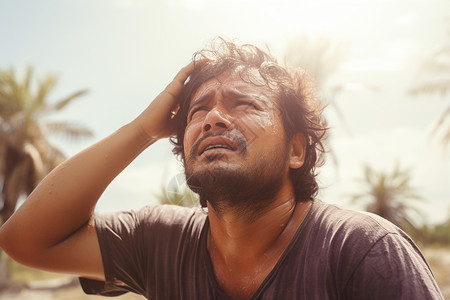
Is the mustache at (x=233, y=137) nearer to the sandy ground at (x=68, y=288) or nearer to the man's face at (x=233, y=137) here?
the man's face at (x=233, y=137)

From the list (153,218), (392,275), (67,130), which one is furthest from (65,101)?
(392,275)

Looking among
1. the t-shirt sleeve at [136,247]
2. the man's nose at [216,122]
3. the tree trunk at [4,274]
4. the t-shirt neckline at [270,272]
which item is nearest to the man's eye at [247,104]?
the man's nose at [216,122]

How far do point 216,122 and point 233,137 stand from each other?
0.16 m

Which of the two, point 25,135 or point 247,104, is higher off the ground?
point 247,104

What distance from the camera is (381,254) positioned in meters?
1.76

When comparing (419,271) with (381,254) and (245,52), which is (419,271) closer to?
(381,254)

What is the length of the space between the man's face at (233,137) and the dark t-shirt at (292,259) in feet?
1.20

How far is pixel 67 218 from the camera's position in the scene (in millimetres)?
2586

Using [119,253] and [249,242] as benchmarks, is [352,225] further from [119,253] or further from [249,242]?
[119,253]

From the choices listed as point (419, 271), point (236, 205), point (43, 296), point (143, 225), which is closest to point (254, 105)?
point (236, 205)

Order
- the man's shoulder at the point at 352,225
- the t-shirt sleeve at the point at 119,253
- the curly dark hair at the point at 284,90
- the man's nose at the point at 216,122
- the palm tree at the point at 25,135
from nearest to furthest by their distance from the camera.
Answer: the man's shoulder at the point at 352,225 → the man's nose at the point at 216,122 → the t-shirt sleeve at the point at 119,253 → the curly dark hair at the point at 284,90 → the palm tree at the point at 25,135

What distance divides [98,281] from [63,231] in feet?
1.29

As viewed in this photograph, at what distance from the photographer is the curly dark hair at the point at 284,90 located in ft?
9.25

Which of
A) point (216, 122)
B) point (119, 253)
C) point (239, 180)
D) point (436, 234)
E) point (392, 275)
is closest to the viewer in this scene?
point (392, 275)
